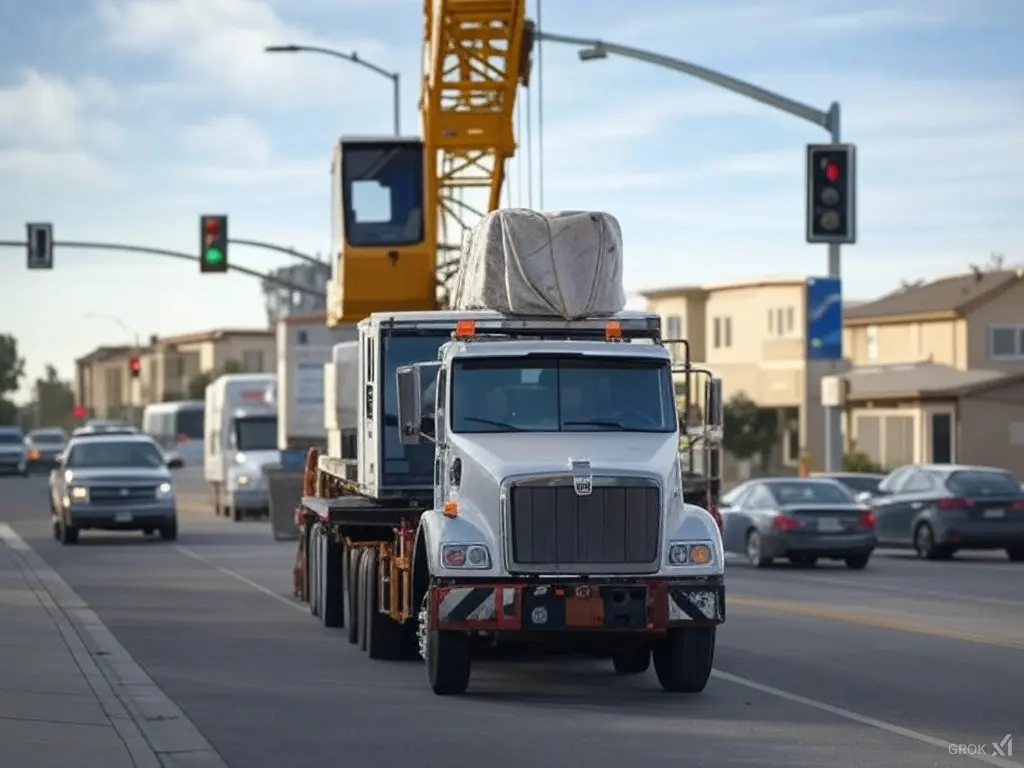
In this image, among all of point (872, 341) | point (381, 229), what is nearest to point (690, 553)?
point (381, 229)

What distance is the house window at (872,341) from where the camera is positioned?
7475 cm

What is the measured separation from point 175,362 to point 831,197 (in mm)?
142568

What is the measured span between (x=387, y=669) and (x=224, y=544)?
21.8m

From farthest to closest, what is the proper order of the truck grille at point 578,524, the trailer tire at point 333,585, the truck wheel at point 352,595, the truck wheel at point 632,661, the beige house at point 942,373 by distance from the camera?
the beige house at point 942,373, the trailer tire at point 333,585, the truck wheel at point 352,595, the truck wheel at point 632,661, the truck grille at point 578,524

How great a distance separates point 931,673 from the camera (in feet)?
56.1

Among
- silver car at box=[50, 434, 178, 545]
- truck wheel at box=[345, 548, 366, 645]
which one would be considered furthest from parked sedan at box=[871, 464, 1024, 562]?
truck wheel at box=[345, 548, 366, 645]

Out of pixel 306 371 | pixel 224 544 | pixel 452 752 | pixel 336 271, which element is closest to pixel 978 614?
pixel 336 271

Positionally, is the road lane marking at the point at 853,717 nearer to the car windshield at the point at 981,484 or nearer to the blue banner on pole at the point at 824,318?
the car windshield at the point at 981,484

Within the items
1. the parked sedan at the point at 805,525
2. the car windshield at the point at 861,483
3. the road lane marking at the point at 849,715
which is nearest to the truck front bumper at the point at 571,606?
the road lane marking at the point at 849,715

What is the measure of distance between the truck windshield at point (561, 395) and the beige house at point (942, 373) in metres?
48.4

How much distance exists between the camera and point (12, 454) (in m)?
88.4

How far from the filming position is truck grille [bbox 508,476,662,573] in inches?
591

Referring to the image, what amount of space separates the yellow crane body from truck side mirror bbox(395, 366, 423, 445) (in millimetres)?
10760

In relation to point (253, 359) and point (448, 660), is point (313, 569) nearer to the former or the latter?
point (448, 660)
